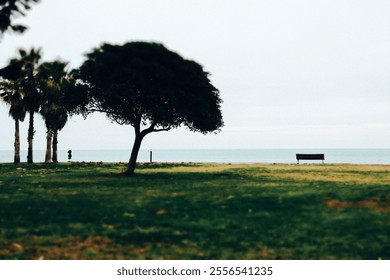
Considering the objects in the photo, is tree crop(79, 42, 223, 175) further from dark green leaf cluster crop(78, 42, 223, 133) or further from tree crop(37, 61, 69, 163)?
tree crop(37, 61, 69, 163)

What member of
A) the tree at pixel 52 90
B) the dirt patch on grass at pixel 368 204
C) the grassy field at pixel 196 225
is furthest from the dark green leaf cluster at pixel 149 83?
the tree at pixel 52 90

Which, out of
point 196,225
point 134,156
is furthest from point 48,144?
point 196,225

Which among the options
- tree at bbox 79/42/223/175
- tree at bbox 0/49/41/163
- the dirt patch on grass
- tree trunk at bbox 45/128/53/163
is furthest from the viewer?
tree trunk at bbox 45/128/53/163

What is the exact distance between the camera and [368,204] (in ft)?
54.5

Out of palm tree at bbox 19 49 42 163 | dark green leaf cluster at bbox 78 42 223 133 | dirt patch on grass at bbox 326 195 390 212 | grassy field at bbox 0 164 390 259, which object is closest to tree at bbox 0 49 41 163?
palm tree at bbox 19 49 42 163

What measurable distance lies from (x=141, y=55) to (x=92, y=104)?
603cm

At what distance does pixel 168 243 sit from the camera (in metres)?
11.8

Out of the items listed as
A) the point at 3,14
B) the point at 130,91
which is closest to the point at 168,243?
the point at 3,14

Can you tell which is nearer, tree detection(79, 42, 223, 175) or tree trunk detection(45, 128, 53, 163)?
tree detection(79, 42, 223, 175)

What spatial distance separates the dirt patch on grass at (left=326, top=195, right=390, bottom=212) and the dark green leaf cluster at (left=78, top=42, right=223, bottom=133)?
18175 millimetres

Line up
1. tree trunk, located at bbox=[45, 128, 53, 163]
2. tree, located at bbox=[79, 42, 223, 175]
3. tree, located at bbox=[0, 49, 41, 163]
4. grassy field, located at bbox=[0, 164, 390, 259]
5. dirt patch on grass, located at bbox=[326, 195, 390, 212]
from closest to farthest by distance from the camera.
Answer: grassy field, located at bbox=[0, 164, 390, 259]
dirt patch on grass, located at bbox=[326, 195, 390, 212]
tree, located at bbox=[79, 42, 223, 175]
tree, located at bbox=[0, 49, 41, 163]
tree trunk, located at bbox=[45, 128, 53, 163]

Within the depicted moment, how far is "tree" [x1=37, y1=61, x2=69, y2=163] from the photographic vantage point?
177 ft

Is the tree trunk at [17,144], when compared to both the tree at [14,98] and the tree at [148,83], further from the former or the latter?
the tree at [148,83]

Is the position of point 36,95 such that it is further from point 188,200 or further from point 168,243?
point 168,243
